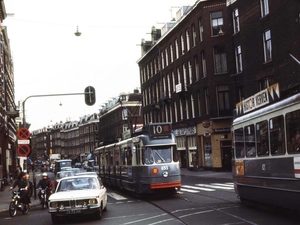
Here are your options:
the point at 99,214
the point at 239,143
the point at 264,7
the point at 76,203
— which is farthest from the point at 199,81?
the point at 76,203

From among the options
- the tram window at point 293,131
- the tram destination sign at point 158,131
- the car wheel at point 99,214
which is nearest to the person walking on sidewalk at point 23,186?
the car wheel at point 99,214

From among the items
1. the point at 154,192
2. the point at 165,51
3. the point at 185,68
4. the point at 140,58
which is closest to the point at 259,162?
the point at 154,192

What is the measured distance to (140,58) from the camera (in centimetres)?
7094

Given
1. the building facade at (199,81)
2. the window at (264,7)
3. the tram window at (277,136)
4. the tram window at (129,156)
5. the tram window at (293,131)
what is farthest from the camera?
the building facade at (199,81)

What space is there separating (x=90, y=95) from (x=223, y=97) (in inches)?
856

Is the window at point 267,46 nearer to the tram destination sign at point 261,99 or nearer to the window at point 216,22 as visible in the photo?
the window at point 216,22

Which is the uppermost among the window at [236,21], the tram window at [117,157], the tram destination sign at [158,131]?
the window at [236,21]

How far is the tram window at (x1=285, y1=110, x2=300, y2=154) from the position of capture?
10953 mm

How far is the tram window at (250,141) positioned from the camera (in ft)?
46.5

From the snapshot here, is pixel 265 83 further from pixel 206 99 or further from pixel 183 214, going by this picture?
pixel 183 214

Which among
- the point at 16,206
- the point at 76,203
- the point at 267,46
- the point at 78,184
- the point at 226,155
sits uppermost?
the point at 267,46

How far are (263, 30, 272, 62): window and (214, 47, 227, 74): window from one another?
1001 cm

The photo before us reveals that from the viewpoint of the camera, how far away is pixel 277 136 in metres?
12.2

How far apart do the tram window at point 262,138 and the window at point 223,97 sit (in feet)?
103
